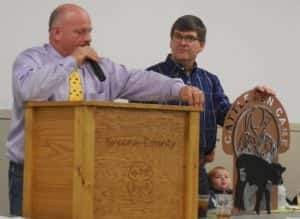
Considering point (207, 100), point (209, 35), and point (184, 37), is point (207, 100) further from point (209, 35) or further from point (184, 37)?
point (209, 35)

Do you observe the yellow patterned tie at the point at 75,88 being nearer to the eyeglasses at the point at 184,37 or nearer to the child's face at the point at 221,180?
the eyeglasses at the point at 184,37

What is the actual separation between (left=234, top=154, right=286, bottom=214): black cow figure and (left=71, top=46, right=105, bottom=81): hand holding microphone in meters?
0.64

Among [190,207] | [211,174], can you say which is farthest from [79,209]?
[211,174]

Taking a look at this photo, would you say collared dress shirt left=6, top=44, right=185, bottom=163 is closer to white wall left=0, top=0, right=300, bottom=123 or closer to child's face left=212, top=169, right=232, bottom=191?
child's face left=212, top=169, right=232, bottom=191

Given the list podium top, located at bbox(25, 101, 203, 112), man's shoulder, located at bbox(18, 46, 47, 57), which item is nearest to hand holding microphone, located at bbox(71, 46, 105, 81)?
man's shoulder, located at bbox(18, 46, 47, 57)

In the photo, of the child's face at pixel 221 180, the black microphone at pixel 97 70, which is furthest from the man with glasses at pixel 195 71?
the black microphone at pixel 97 70

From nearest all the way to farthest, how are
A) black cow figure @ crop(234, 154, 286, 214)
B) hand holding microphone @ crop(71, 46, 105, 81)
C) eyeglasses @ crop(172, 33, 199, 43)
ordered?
1. hand holding microphone @ crop(71, 46, 105, 81)
2. black cow figure @ crop(234, 154, 286, 214)
3. eyeglasses @ crop(172, 33, 199, 43)

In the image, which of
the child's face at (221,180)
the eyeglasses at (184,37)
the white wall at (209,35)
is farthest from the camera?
the white wall at (209,35)

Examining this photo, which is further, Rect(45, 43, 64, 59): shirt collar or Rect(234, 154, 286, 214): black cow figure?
Rect(234, 154, 286, 214): black cow figure

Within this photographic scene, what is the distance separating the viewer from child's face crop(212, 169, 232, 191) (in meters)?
3.07

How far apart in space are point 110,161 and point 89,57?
0.53 m

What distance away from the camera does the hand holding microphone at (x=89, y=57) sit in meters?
2.12

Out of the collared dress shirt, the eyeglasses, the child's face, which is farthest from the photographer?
the child's face

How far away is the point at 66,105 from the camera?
1774 mm
